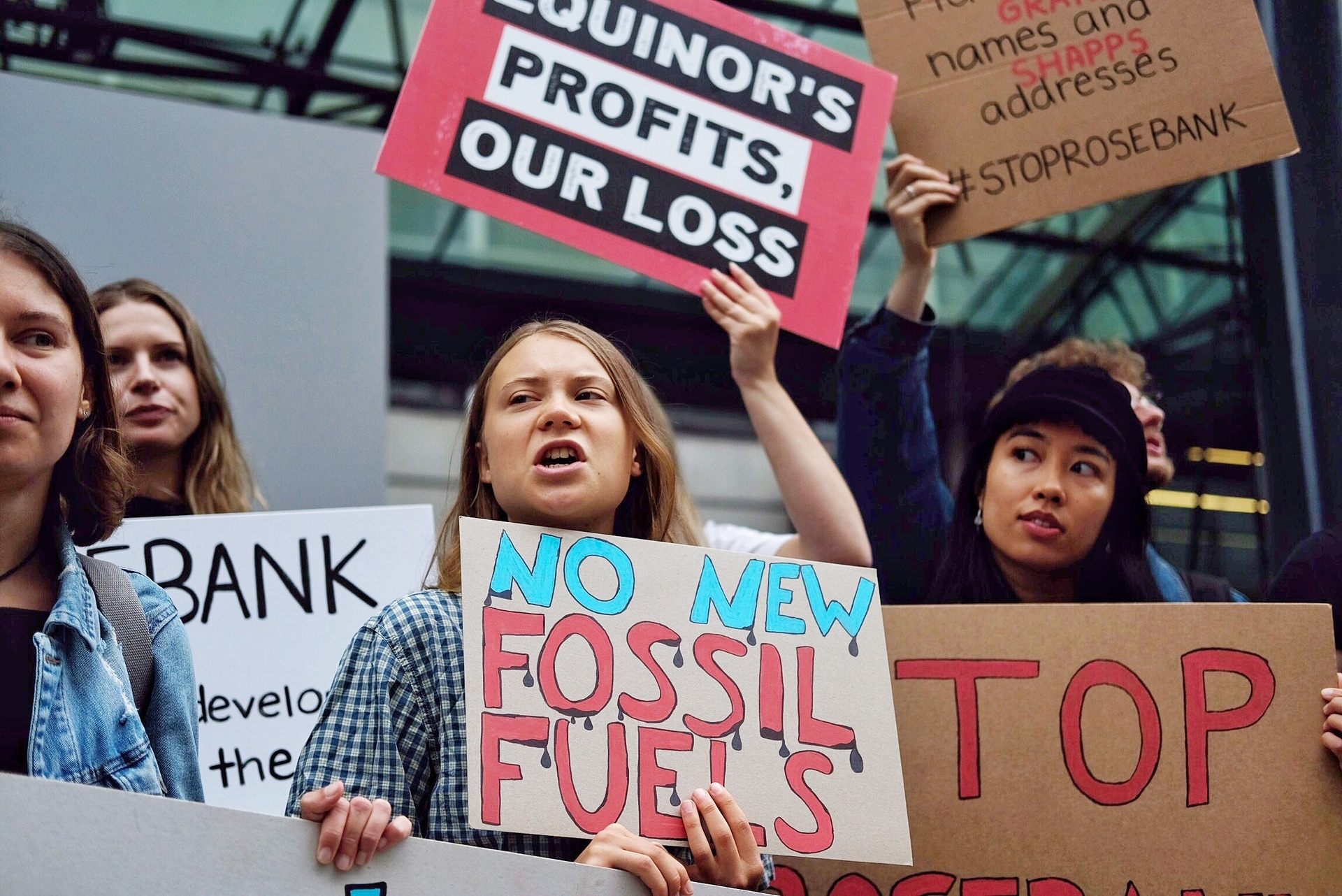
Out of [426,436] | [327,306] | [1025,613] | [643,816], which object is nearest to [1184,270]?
[426,436]

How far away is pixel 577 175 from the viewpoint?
213 centimetres

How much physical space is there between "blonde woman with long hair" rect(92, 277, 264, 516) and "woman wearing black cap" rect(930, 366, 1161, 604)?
1212 mm

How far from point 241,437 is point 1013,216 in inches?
67.5

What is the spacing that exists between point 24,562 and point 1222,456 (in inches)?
303

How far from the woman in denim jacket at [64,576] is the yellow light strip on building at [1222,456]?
7297mm

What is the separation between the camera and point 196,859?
4.01 ft

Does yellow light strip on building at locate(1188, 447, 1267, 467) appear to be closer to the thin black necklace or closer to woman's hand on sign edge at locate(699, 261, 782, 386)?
woman's hand on sign edge at locate(699, 261, 782, 386)

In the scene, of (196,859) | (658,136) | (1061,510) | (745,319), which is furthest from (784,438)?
(196,859)

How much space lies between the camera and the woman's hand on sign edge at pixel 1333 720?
1810 millimetres

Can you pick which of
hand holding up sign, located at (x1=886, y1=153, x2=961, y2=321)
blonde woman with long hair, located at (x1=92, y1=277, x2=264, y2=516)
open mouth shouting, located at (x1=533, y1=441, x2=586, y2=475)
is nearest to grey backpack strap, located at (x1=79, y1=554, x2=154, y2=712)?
open mouth shouting, located at (x1=533, y1=441, x2=586, y2=475)

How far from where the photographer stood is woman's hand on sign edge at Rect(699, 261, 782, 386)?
82.0 inches

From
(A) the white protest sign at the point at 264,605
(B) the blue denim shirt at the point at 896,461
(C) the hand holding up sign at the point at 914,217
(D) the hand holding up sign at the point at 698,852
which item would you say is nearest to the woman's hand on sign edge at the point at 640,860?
(D) the hand holding up sign at the point at 698,852

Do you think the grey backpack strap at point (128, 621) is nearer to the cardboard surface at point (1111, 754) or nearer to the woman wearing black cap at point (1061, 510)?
the cardboard surface at point (1111, 754)

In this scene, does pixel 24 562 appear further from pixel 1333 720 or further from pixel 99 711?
pixel 1333 720
